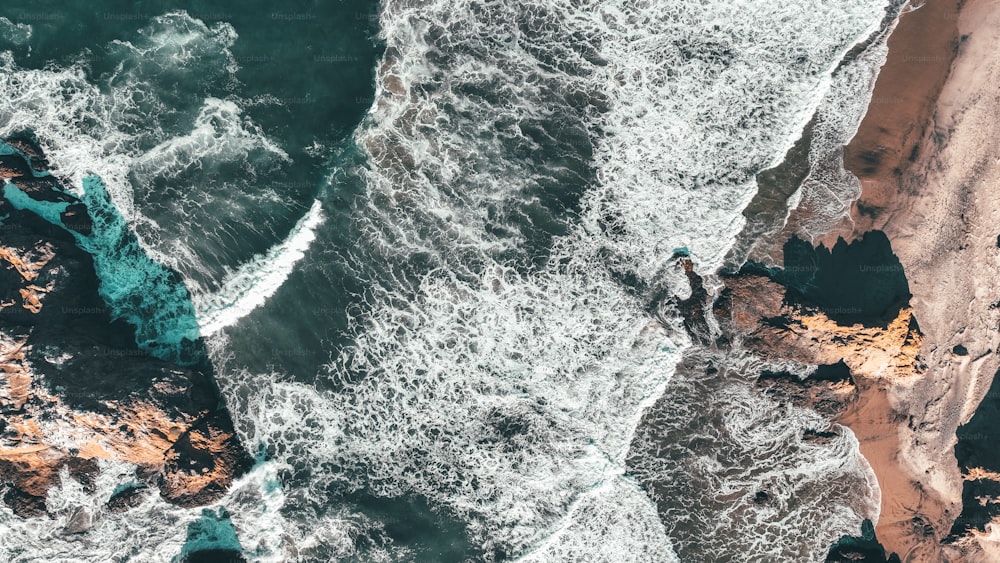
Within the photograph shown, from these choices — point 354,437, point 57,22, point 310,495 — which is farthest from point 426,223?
point 57,22

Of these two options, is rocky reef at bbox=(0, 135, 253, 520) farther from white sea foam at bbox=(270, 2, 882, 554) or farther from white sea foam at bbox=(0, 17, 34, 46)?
white sea foam at bbox=(0, 17, 34, 46)

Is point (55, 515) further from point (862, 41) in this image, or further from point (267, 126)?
point (862, 41)

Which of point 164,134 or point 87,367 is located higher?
point 164,134

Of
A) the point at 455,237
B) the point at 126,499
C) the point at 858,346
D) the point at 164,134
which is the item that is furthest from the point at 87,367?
the point at 858,346

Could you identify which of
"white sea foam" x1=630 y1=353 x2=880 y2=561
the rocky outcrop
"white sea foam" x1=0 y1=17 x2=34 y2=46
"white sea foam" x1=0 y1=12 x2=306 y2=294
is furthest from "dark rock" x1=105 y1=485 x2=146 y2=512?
the rocky outcrop

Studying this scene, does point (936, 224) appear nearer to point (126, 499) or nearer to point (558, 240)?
point (558, 240)

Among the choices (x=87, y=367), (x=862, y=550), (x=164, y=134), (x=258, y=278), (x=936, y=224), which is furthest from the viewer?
(x=164, y=134)
